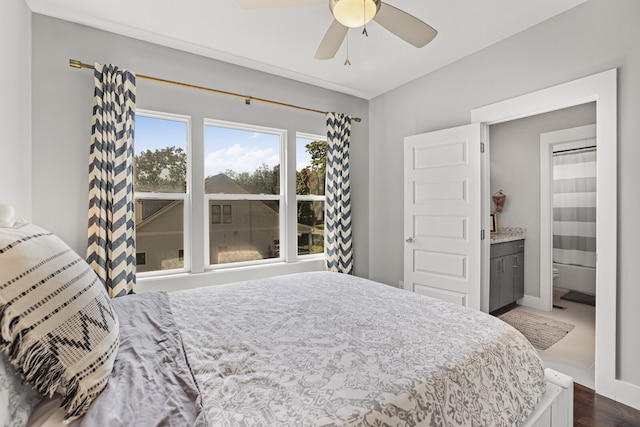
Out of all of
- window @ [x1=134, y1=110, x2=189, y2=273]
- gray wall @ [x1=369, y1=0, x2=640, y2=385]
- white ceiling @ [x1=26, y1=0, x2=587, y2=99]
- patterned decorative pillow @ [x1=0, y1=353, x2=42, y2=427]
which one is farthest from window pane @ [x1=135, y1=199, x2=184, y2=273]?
gray wall @ [x1=369, y1=0, x2=640, y2=385]

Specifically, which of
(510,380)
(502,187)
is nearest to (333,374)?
(510,380)

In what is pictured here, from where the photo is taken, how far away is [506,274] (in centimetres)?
371

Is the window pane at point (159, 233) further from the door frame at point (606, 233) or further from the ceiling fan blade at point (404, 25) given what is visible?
the door frame at point (606, 233)

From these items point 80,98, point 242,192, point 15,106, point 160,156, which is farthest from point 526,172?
point 15,106

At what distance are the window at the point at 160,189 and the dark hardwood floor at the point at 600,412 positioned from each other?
125 inches

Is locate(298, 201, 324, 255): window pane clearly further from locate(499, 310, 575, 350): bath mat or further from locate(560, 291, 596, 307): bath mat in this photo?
locate(560, 291, 596, 307): bath mat

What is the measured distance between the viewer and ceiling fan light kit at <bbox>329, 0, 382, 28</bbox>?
5.15ft

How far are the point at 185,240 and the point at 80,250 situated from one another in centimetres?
79

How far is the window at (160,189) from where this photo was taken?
273 centimetres

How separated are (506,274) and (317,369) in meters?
3.53

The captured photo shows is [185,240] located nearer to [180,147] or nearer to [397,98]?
[180,147]

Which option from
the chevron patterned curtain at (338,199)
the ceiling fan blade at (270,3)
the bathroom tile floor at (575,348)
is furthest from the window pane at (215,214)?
the bathroom tile floor at (575,348)

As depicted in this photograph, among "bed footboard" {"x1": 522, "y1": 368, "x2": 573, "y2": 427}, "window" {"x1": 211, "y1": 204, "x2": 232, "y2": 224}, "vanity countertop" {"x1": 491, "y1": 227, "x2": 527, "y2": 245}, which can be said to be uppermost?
"window" {"x1": 211, "y1": 204, "x2": 232, "y2": 224}

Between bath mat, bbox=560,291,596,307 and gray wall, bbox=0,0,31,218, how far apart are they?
589 cm
